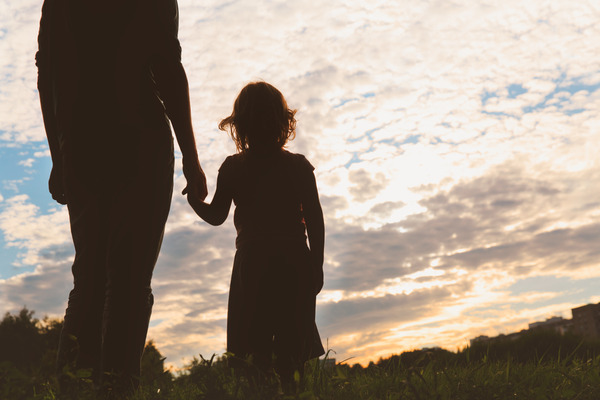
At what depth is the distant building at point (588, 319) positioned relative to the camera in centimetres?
2009

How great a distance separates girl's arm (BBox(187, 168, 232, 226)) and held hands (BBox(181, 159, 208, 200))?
0.10 ft

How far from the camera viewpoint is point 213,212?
12.2 feet

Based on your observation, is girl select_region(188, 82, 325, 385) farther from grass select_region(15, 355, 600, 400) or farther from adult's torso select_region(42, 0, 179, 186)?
adult's torso select_region(42, 0, 179, 186)

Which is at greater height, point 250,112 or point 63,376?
point 250,112

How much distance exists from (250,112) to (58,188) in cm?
153

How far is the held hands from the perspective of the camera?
3662 mm

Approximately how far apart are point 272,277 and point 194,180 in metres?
0.86

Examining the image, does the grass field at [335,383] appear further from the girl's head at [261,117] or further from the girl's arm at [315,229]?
the girl's head at [261,117]

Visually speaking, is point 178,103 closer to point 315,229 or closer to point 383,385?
point 315,229

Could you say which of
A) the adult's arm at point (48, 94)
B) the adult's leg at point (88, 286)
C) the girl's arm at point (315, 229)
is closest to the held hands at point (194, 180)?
the adult's leg at point (88, 286)

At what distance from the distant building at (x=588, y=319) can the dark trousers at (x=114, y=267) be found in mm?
20331

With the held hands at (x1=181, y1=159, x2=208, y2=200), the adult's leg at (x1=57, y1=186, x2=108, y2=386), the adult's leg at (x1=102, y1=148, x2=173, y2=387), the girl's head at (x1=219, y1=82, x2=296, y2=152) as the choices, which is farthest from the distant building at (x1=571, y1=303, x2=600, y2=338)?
the adult's leg at (x1=57, y1=186, x2=108, y2=386)

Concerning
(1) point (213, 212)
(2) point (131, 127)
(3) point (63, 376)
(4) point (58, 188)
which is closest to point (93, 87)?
(2) point (131, 127)

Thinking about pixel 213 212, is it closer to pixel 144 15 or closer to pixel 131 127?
pixel 131 127
